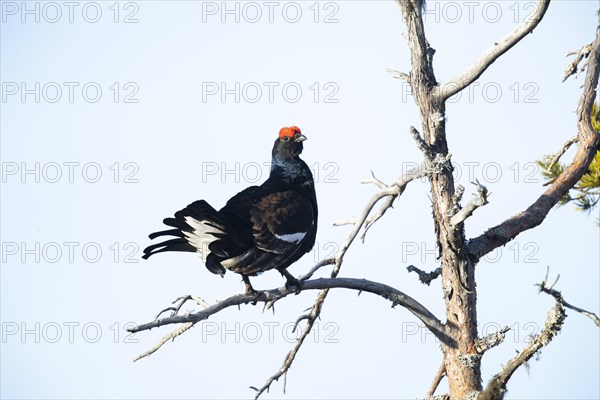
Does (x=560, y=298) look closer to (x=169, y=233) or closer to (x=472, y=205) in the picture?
(x=472, y=205)

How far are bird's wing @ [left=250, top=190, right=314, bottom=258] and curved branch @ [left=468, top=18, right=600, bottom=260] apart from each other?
1471mm

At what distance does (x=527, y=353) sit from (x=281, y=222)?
239 centimetres

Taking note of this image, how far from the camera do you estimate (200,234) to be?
269 inches

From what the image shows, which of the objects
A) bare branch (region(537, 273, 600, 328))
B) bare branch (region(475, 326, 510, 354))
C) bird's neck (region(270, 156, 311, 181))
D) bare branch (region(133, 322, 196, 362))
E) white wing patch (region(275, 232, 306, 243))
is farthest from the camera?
bird's neck (region(270, 156, 311, 181))

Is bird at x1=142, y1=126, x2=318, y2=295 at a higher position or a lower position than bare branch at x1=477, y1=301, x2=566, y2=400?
higher

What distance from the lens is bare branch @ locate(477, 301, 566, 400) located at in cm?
576

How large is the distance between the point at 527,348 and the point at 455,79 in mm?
2104

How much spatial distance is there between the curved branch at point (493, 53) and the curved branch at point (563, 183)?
124cm

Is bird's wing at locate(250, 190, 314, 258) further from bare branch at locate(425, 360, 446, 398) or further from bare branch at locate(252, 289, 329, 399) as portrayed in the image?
bare branch at locate(425, 360, 446, 398)

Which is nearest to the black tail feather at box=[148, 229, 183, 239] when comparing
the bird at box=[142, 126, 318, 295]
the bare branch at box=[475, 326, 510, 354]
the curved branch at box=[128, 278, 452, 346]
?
the bird at box=[142, 126, 318, 295]

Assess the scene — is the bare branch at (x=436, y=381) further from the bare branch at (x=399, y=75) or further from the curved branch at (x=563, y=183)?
the bare branch at (x=399, y=75)

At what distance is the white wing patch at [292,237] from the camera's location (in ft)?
23.8

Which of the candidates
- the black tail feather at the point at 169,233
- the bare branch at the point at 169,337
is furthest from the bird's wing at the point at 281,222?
the bare branch at the point at 169,337

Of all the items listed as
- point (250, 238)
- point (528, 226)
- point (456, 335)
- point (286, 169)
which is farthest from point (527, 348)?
point (286, 169)
